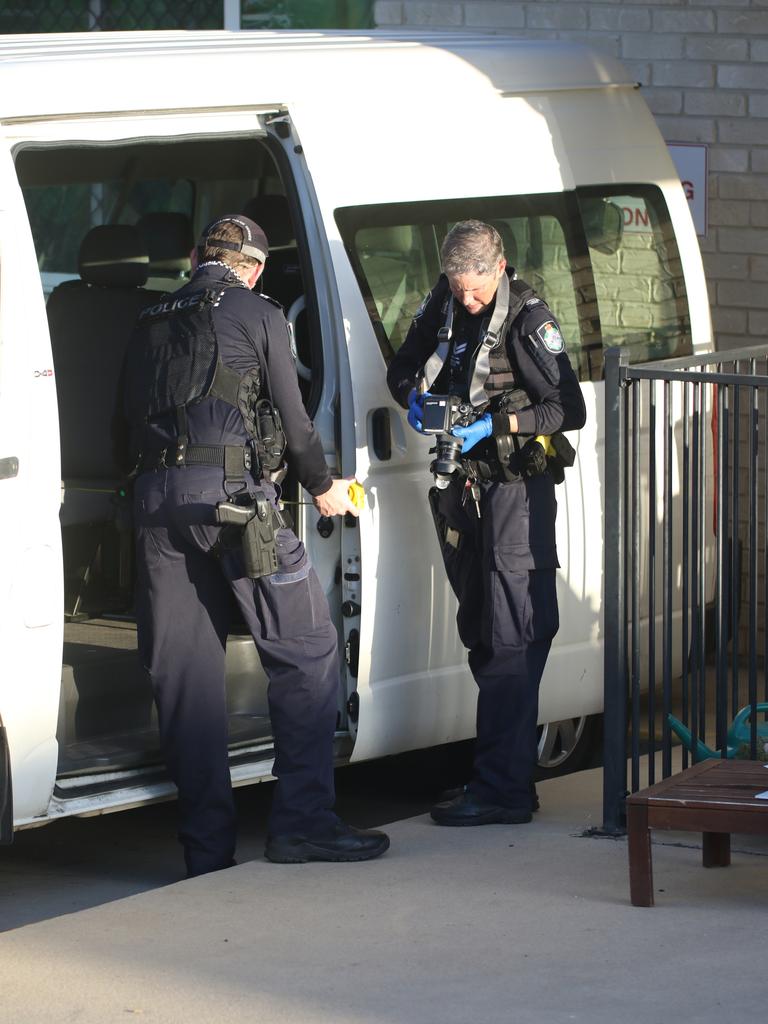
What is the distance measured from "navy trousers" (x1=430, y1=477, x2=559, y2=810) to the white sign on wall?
114 inches

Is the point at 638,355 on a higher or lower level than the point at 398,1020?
higher

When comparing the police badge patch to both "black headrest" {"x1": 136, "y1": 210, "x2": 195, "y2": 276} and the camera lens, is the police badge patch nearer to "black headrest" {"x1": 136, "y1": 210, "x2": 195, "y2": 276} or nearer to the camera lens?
the camera lens

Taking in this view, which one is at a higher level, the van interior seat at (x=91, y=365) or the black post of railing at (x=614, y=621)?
the van interior seat at (x=91, y=365)

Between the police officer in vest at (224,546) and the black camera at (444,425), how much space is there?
0.31 m

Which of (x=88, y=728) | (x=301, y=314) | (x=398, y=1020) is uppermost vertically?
(x=301, y=314)

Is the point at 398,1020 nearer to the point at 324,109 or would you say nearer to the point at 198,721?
the point at 198,721

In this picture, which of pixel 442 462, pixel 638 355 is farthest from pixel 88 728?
pixel 638 355

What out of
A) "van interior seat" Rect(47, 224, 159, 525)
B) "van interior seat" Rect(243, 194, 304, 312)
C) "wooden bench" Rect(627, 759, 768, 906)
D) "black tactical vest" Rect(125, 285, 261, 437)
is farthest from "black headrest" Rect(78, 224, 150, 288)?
"wooden bench" Rect(627, 759, 768, 906)

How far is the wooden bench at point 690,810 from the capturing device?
14.2 feet

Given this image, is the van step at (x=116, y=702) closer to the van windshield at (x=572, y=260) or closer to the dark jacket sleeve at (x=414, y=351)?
the dark jacket sleeve at (x=414, y=351)

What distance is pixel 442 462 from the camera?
5.12 metres

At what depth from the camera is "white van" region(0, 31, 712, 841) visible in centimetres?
452

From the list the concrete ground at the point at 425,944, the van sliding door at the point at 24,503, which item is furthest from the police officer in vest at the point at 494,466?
the van sliding door at the point at 24,503

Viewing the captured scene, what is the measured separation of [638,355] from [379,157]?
1231 millimetres
